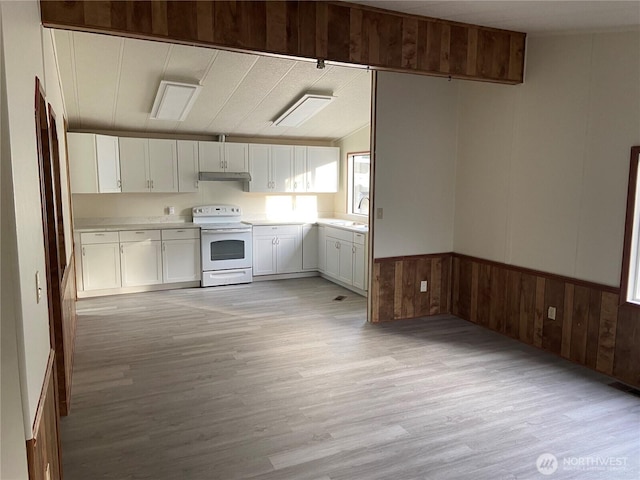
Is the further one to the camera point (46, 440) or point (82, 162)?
point (82, 162)

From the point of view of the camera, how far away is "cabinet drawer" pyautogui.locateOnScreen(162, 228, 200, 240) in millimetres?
6199

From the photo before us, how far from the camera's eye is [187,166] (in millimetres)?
6520

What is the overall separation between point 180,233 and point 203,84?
2197mm

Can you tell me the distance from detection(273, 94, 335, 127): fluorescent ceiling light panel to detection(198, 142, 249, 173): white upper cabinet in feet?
2.31

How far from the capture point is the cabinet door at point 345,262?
6.18 m

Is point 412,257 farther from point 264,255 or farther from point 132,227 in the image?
point 132,227

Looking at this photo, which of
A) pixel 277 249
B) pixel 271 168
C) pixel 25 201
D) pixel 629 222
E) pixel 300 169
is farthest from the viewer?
pixel 300 169

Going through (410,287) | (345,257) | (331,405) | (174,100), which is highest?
(174,100)

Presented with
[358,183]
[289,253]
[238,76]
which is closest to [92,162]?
[238,76]

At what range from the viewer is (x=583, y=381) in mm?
3471

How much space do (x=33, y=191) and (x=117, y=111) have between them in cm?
409

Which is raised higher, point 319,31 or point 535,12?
point 535,12

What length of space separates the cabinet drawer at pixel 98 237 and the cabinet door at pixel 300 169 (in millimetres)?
2706

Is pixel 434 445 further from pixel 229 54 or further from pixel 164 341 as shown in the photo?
pixel 229 54
